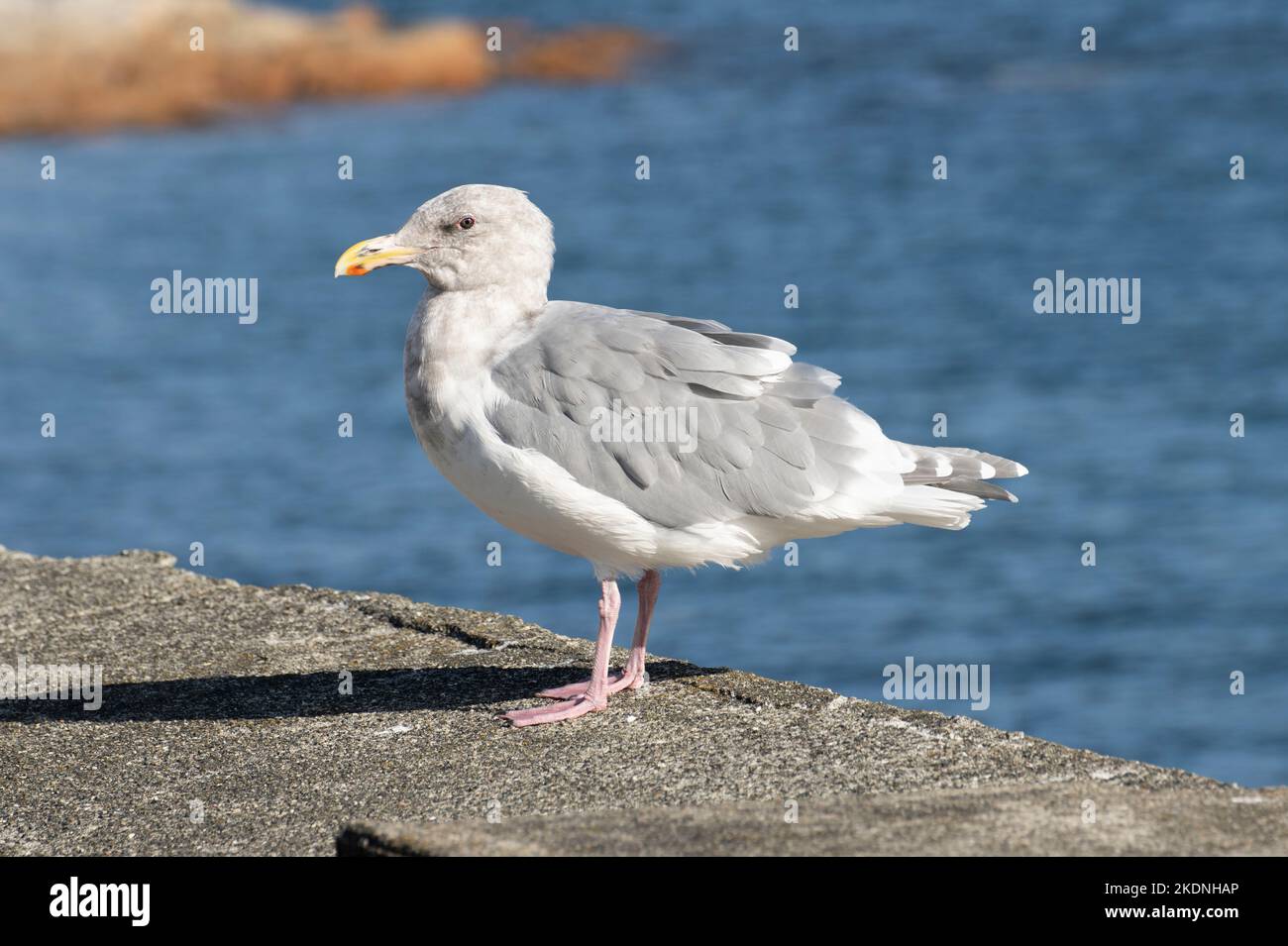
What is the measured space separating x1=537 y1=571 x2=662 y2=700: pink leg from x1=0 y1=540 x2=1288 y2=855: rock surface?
7 centimetres

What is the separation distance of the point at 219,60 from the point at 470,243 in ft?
91.1

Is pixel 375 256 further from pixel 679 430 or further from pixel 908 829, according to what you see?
pixel 908 829

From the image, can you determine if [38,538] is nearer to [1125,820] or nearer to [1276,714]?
[1276,714]

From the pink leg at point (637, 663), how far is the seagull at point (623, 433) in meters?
0.05

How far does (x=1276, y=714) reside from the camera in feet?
41.8

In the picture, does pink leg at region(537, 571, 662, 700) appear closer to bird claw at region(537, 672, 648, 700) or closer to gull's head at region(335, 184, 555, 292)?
bird claw at region(537, 672, 648, 700)

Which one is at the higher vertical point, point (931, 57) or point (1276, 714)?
point (931, 57)

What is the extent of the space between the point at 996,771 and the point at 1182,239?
58.3 feet

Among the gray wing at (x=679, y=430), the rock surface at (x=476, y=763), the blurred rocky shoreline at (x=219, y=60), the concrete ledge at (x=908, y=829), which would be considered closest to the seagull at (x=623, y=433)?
the gray wing at (x=679, y=430)

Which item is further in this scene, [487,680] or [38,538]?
[38,538]

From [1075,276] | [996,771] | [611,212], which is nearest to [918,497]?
[996,771]

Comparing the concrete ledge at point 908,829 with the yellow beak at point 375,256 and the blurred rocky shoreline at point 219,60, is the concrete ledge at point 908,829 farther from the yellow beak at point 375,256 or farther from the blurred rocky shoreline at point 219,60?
the blurred rocky shoreline at point 219,60

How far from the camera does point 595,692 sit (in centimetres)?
607

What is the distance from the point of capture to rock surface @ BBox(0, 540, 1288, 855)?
4.41 meters
